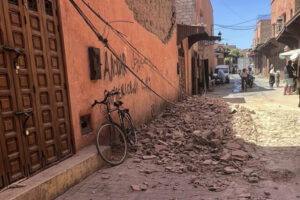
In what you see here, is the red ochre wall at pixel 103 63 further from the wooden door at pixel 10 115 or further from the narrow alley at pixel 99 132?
the wooden door at pixel 10 115

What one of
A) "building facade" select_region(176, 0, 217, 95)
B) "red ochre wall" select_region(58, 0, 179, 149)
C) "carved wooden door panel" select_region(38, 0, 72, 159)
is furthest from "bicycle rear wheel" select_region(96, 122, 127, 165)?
"building facade" select_region(176, 0, 217, 95)

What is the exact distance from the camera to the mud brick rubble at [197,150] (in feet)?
12.7

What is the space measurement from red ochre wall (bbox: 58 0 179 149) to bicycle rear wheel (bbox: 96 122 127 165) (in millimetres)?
218

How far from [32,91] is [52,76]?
1.53ft

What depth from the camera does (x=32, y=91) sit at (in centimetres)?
311

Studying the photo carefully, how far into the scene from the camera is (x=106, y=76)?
4914mm

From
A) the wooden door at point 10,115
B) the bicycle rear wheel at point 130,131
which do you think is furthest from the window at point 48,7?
the bicycle rear wheel at point 130,131

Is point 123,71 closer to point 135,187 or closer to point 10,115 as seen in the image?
point 135,187

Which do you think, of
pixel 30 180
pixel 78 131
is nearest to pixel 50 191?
pixel 30 180

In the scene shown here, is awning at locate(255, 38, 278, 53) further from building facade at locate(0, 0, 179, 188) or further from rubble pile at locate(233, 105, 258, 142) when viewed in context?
building facade at locate(0, 0, 179, 188)

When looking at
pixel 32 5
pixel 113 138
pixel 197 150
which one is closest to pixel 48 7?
pixel 32 5

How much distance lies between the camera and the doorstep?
8.55ft

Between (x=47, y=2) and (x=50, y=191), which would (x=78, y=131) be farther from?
(x=47, y=2)

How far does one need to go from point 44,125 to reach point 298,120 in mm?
7100
